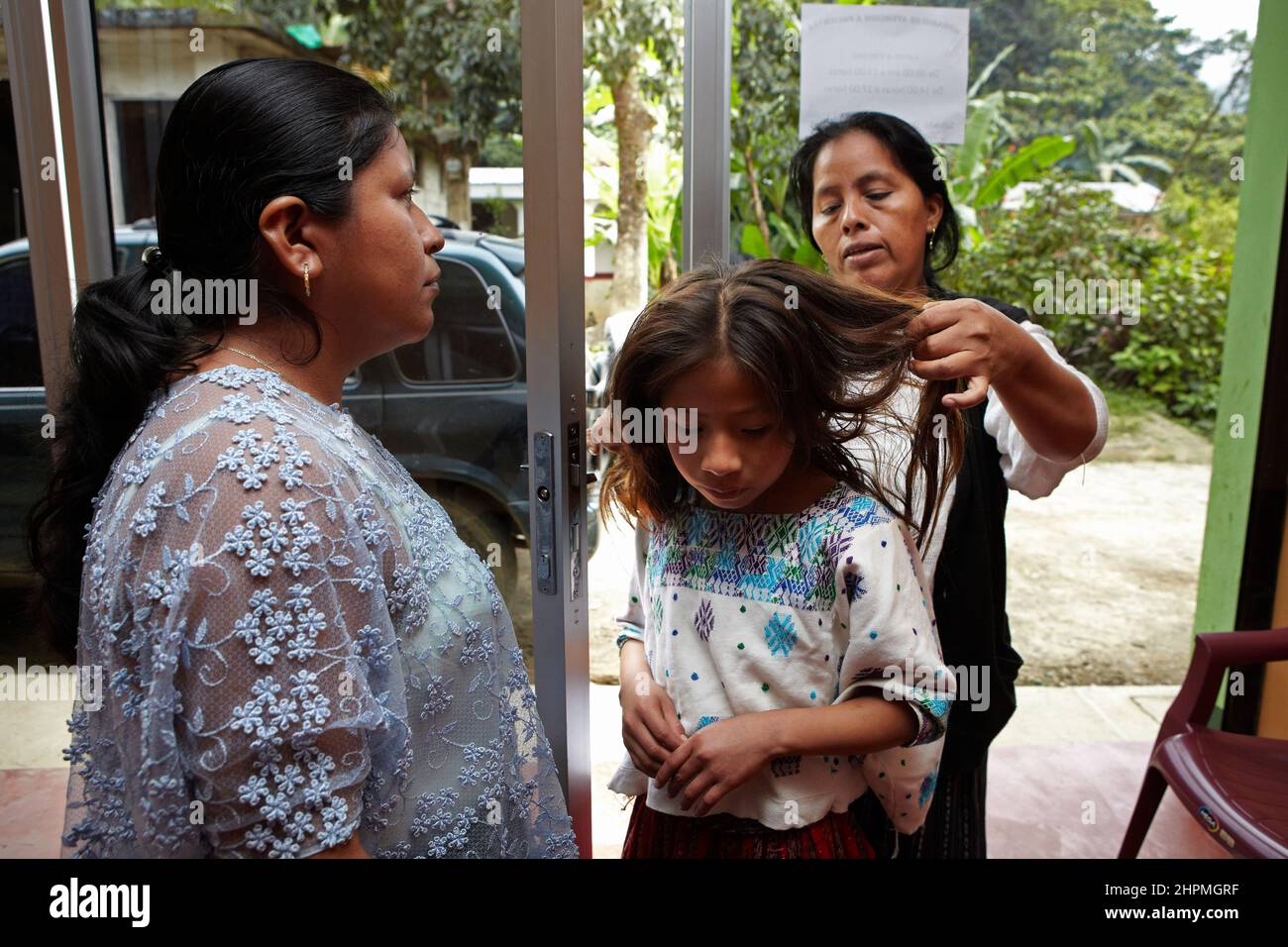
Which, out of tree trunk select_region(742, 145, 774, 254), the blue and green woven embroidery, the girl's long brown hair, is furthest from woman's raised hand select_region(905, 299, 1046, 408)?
tree trunk select_region(742, 145, 774, 254)

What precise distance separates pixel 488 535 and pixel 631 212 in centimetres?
88

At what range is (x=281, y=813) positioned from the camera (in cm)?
80

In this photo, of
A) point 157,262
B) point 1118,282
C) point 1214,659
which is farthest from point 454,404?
point 1118,282

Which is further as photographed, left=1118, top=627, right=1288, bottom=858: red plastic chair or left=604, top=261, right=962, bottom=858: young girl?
left=1118, top=627, right=1288, bottom=858: red plastic chair

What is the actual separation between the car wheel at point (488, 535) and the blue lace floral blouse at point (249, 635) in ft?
2.28

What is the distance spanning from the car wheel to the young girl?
1.73ft

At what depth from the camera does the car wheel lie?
66.1 inches

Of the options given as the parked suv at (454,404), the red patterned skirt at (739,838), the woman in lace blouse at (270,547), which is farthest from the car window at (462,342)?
the red patterned skirt at (739,838)

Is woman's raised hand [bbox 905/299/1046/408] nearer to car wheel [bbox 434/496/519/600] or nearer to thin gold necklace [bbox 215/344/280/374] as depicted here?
thin gold necklace [bbox 215/344/280/374]

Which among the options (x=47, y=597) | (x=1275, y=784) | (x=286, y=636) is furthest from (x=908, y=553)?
(x=1275, y=784)

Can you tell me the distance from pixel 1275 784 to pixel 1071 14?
411cm

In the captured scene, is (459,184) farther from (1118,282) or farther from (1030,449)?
(1118,282)

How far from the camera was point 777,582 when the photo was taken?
1.13 m

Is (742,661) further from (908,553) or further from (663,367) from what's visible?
(663,367)
